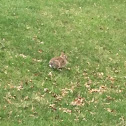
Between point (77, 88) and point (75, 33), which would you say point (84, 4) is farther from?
point (77, 88)

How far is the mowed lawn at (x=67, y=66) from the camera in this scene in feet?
38.5

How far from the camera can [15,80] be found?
13.5 meters

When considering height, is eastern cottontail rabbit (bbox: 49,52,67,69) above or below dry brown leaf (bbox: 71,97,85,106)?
above

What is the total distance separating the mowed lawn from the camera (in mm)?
11742

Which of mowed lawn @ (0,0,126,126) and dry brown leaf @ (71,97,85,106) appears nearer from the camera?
mowed lawn @ (0,0,126,126)

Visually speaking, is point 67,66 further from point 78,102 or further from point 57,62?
point 78,102

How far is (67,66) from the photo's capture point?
1537cm

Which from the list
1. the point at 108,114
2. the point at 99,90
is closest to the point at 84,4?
the point at 99,90

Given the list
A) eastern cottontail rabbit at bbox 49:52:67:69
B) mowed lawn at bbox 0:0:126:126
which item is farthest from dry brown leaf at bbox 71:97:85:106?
eastern cottontail rabbit at bbox 49:52:67:69

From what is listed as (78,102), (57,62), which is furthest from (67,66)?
(78,102)

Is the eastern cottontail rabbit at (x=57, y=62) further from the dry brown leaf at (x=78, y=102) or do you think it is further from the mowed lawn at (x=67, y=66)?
the dry brown leaf at (x=78, y=102)

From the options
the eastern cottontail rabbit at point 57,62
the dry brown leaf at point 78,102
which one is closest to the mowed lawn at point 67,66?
the dry brown leaf at point 78,102

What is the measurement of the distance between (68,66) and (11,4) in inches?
279

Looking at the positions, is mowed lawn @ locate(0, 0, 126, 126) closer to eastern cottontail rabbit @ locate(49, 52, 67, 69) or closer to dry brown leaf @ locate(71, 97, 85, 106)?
dry brown leaf @ locate(71, 97, 85, 106)
